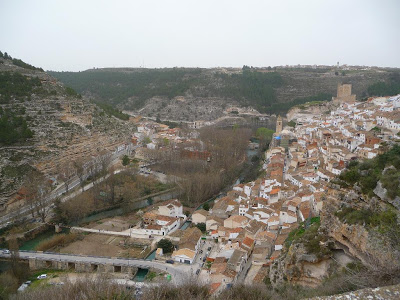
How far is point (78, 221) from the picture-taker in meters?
21.5

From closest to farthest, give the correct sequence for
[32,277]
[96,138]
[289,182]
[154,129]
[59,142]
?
[32,277], [289,182], [59,142], [96,138], [154,129]

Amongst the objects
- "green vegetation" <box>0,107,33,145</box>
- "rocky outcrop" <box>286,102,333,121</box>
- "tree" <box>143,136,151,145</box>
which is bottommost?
"tree" <box>143,136,151,145</box>

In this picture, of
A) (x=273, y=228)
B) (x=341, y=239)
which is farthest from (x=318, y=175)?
(x=341, y=239)

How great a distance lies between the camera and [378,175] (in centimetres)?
905

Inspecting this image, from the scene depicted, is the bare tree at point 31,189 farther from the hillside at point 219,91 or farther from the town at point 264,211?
the hillside at point 219,91

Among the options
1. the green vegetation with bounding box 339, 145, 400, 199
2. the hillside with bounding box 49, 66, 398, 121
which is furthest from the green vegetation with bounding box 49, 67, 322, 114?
the green vegetation with bounding box 339, 145, 400, 199

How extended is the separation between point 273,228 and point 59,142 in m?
19.5

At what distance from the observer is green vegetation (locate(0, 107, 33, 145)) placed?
76.5ft

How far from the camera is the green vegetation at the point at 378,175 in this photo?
816 centimetres

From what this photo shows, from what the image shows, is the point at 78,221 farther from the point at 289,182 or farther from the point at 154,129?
the point at 154,129

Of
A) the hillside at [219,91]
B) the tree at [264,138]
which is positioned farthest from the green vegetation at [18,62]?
the hillside at [219,91]

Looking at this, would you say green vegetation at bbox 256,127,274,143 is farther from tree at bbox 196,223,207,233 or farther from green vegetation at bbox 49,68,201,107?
green vegetation at bbox 49,68,201,107

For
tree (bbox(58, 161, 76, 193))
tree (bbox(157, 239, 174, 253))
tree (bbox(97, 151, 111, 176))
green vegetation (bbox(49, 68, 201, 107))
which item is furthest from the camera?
green vegetation (bbox(49, 68, 201, 107))

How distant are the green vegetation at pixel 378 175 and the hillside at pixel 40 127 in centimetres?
2026
